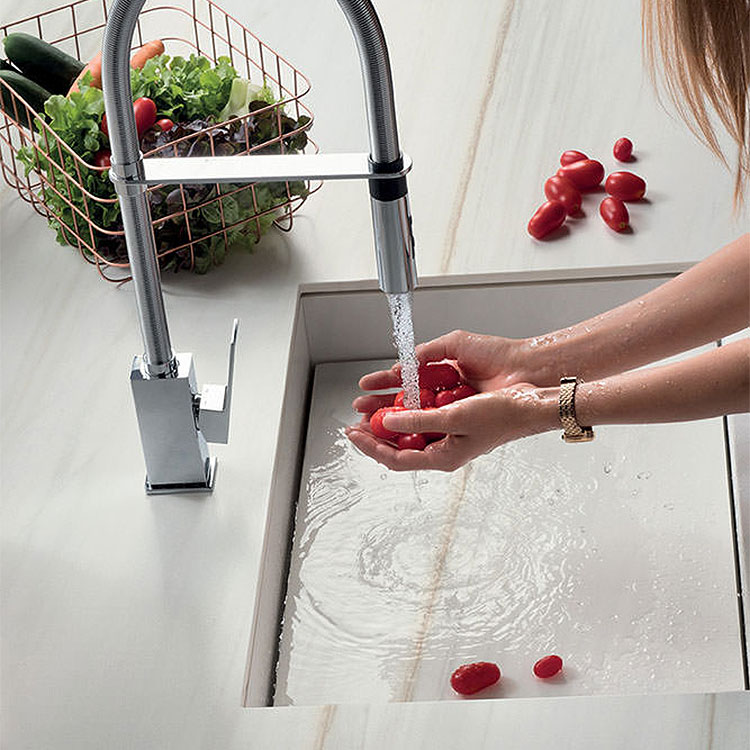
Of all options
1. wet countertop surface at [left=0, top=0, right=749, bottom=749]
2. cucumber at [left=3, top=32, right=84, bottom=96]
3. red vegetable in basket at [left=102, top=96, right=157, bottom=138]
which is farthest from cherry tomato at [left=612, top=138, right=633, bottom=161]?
cucumber at [left=3, top=32, right=84, bottom=96]

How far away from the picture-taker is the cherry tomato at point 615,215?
5.04 ft

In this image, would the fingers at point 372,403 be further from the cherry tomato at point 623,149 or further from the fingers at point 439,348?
the cherry tomato at point 623,149

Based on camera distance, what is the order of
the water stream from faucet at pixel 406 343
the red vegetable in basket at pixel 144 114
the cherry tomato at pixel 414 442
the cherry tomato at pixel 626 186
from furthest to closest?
the cherry tomato at pixel 626 186 → the red vegetable in basket at pixel 144 114 → the cherry tomato at pixel 414 442 → the water stream from faucet at pixel 406 343

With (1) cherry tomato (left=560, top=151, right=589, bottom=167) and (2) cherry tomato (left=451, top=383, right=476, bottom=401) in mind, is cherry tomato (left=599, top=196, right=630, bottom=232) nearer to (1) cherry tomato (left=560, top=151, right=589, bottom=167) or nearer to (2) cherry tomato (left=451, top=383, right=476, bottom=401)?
(1) cherry tomato (left=560, top=151, right=589, bottom=167)

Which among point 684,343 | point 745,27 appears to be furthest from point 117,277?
point 745,27

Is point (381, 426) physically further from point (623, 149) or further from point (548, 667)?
point (623, 149)

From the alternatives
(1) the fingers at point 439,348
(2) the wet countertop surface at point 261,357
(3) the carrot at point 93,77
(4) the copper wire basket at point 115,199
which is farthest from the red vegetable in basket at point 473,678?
(3) the carrot at point 93,77

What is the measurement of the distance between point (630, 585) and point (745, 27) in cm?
54

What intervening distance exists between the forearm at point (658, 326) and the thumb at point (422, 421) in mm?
165

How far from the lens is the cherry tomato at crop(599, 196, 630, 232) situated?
1.54 metres

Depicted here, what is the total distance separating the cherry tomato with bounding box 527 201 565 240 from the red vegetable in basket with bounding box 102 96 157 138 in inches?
18.6

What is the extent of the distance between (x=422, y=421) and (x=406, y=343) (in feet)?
0.30

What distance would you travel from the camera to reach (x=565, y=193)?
1.59 metres

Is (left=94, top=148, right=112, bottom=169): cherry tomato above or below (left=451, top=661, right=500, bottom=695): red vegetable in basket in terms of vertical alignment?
above
